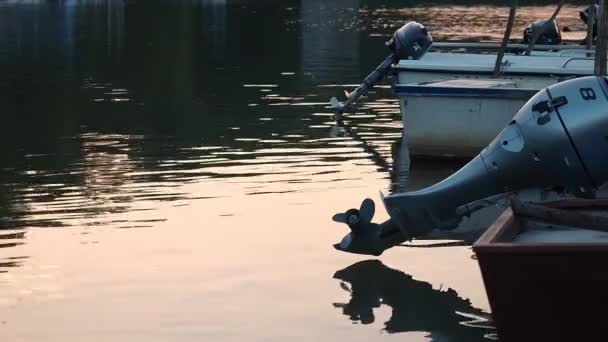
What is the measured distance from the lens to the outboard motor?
479 inches

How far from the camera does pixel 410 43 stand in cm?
2366

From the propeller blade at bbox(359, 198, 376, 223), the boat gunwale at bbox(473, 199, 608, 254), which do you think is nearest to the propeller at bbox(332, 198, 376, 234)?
the propeller blade at bbox(359, 198, 376, 223)

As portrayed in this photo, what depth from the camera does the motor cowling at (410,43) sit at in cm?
2358

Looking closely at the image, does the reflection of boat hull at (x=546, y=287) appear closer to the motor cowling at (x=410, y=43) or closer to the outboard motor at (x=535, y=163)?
the outboard motor at (x=535, y=163)

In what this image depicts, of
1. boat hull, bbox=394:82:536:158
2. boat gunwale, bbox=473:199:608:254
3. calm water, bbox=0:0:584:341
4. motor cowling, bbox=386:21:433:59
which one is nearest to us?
boat gunwale, bbox=473:199:608:254

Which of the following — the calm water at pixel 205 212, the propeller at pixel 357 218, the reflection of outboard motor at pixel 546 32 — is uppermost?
the reflection of outboard motor at pixel 546 32

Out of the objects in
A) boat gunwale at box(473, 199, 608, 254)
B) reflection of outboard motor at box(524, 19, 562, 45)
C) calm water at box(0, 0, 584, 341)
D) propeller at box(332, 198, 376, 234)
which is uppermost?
boat gunwale at box(473, 199, 608, 254)

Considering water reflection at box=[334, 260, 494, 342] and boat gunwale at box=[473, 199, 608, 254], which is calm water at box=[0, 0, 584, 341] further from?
boat gunwale at box=[473, 199, 608, 254]

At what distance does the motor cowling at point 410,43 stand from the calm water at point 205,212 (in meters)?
1.25


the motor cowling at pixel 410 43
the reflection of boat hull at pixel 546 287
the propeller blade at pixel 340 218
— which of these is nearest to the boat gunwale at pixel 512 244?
the reflection of boat hull at pixel 546 287

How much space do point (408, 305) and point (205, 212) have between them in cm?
428

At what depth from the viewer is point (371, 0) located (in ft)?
342

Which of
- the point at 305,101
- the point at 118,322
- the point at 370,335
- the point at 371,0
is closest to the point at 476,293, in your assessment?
the point at 370,335

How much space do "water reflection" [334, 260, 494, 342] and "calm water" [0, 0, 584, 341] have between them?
0.08 ft
